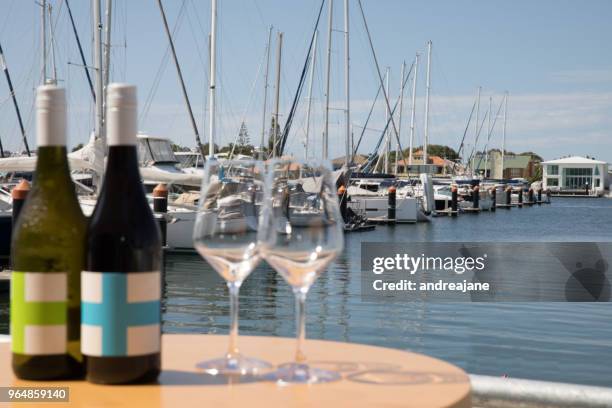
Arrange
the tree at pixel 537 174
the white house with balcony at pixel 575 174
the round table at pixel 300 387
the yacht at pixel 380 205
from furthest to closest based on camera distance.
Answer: the tree at pixel 537 174
the white house with balcony at pixel 575 174
the yacht at pixel 380 205
the round table at pixel 300 387

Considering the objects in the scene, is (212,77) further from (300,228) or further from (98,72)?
(300,228)

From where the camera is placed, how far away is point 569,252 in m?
26.2

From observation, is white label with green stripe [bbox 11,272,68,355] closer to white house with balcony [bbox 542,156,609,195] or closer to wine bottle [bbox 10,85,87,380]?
wine bottle [bbox 10,85,87,380]

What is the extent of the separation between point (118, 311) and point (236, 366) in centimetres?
28

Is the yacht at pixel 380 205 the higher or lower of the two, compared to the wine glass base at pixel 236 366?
lower

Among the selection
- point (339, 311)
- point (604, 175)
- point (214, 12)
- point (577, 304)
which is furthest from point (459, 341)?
point (604, 175)

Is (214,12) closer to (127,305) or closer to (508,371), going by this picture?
(508,371)

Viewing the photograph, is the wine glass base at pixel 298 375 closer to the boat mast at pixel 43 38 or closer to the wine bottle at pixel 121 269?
the wine bottle at pixel 121 269

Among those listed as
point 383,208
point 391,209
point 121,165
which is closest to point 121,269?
point 121,165

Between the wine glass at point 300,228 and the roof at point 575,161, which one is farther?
the roof at point 575,161

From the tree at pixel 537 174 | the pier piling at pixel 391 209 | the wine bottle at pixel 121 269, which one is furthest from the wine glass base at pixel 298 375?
the tree at pixel 537 174

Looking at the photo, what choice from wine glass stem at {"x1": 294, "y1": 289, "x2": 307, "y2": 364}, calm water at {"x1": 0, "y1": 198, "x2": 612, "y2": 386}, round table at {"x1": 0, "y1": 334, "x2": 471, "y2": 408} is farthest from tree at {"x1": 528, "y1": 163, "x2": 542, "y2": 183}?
wine glass stem at {"x1": 294, "y1": 289, "x2": 307, "y2": 364}

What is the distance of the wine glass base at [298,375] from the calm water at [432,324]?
7240 millimetres

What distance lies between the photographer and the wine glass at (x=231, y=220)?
1413mm
